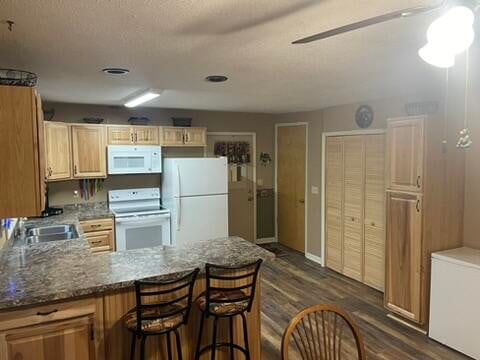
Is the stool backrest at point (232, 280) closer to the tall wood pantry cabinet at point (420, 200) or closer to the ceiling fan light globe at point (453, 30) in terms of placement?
the ceiling fan light globe at point (453, 30)

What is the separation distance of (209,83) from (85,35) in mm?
1526

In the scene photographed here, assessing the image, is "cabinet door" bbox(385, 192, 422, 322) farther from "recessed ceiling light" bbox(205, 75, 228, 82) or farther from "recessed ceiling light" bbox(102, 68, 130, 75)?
"recessed ceiling light" bbox(102, 68, 130, 75)

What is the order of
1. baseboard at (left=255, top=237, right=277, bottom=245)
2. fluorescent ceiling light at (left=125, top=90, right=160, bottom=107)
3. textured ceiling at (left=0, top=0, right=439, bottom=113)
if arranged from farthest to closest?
baseboard at (left=255, top=237, right=277, bottom=245)
fluorescent ceiling light at (left=125, top=90, right=160, bottom=107)
textured ceiling at (left=0, top=0, right=439, bottom=113)

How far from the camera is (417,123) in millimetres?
3379

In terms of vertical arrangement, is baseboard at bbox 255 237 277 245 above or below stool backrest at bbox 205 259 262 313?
below

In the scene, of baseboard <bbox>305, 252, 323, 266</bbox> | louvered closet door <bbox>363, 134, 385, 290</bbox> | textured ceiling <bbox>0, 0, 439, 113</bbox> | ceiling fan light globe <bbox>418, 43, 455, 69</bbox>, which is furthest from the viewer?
baseboard <bbox>305, 252, 323, 266</bbox>

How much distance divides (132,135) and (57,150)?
0.98 meters

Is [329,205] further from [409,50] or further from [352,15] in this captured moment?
[352,15]

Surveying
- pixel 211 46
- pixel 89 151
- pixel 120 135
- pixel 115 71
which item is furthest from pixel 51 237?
pixel 211 46

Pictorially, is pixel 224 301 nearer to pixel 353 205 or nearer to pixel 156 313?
pixel 156 313

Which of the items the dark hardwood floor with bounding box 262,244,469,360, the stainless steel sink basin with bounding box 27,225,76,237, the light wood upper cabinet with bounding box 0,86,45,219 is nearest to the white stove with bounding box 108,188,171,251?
the stainless steel sink basin with bounding box 27,225,76,237

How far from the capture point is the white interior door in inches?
246

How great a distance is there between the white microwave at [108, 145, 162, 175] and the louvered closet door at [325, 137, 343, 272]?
2.50 meters

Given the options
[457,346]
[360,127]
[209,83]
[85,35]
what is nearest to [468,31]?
[85,35]
